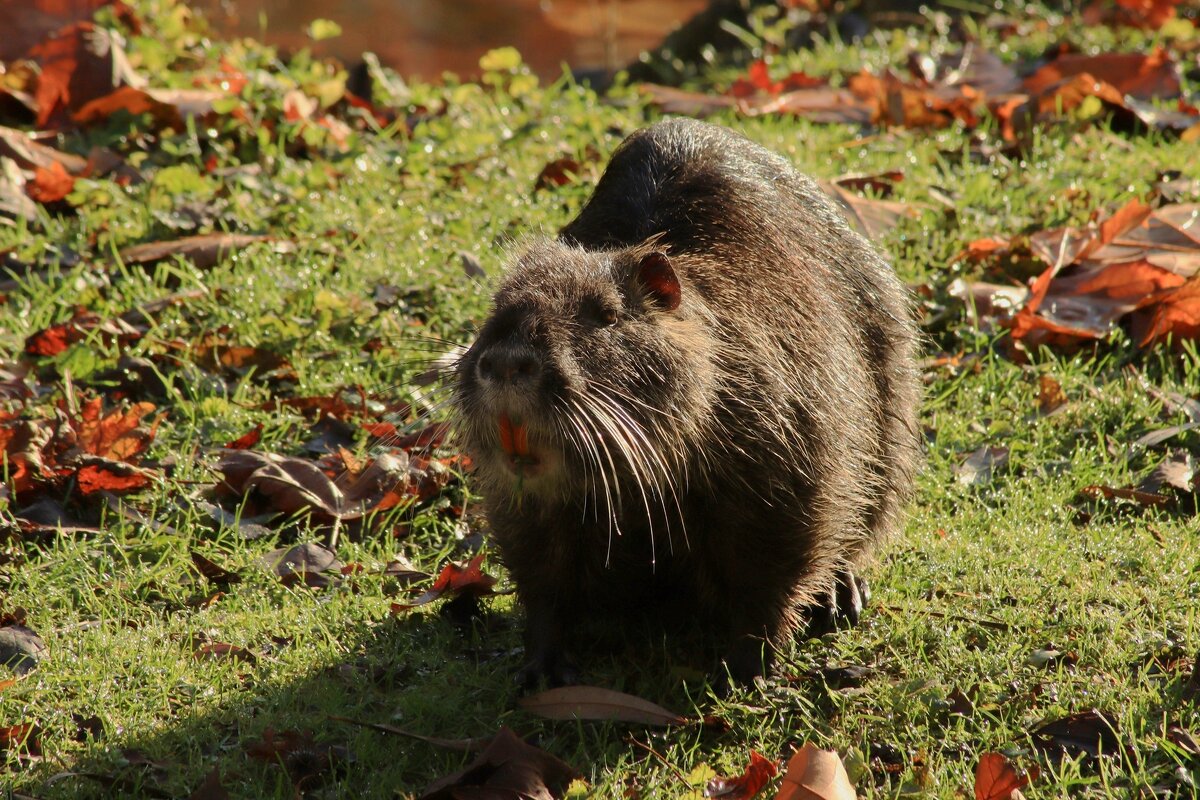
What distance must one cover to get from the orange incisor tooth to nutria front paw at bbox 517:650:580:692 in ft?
2.06

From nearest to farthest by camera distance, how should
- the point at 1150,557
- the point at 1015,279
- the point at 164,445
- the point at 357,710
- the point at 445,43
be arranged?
the point at 357,710 → the point at 1150,557 → the point at 164,445 → the point at 1015,279 → the point at 445,43

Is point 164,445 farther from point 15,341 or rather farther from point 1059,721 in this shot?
point 1059,721

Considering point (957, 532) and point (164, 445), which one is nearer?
point (957, 532)

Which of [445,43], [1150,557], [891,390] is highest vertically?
[891,390]

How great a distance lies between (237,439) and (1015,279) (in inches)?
110

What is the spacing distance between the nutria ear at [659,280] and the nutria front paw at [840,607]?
91cm

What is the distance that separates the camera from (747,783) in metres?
2.80

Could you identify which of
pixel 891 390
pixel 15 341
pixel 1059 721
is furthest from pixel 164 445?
pixel 1059 721

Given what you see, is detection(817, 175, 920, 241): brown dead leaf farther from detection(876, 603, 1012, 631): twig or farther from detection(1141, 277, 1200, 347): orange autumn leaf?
detection(876, 603, 1012, 631): twig

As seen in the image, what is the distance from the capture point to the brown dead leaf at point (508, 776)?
274 centimetres

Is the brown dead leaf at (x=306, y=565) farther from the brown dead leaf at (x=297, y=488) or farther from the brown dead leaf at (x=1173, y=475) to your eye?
the brown dead leaf at (x=1173, y=475)

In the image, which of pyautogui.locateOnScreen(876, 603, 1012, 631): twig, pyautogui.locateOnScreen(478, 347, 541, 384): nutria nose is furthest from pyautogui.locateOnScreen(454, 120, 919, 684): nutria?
pyautogui.locateOnScreen(876, 603, 1012, 631): twig

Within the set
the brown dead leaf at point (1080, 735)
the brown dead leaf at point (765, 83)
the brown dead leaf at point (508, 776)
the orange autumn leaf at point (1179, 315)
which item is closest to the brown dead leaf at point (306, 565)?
the brown dead leaf at point (508, 776)

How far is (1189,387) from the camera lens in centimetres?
434
